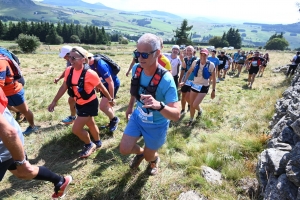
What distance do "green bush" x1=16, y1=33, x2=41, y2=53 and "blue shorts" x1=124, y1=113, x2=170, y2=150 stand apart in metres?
46.0

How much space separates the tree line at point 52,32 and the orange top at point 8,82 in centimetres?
7827

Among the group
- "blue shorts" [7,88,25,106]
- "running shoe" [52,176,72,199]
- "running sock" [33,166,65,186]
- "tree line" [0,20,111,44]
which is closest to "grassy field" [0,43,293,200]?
"running shoe" [52,176,72,199]

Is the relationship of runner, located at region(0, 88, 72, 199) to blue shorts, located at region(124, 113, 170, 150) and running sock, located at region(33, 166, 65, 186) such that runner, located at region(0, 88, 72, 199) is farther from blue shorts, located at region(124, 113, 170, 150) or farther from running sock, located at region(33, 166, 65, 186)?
blue shorts, located at region(124, 113, 170, 150)

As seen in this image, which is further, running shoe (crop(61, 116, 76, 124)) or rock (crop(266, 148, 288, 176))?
running shoe (crop(61, 116, 76, 124))

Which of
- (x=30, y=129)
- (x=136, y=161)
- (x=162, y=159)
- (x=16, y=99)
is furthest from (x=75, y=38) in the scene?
(x=136, y=161)

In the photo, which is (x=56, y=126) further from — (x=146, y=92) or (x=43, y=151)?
(x=146, y=92)

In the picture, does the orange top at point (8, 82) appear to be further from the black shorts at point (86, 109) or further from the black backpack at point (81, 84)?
the black shorts at point (86, 109)

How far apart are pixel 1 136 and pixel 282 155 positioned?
4.02 meters

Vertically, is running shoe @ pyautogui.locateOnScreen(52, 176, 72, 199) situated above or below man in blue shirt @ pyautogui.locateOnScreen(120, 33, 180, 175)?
below

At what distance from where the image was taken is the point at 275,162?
10.9ft

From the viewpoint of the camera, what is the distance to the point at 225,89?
12438 mm

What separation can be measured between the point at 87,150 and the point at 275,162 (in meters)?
3.79

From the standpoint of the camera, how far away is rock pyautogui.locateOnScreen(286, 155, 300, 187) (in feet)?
9.02

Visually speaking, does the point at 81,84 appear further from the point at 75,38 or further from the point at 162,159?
the point at 75,38
